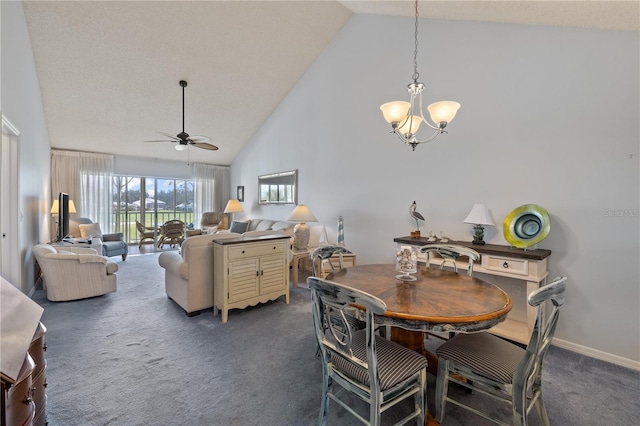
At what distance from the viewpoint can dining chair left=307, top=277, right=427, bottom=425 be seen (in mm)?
1268

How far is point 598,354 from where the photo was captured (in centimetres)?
237

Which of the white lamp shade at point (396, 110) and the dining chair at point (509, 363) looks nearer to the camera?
the dining chair at point (509, 363)

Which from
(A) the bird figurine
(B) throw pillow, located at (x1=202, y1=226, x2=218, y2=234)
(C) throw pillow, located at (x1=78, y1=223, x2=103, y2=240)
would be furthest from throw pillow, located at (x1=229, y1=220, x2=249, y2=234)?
(A) the bird figurine

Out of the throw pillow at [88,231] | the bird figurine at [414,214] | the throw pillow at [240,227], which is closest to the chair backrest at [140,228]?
the throw pillow at [88,231]

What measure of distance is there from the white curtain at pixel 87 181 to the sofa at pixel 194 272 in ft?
16.4

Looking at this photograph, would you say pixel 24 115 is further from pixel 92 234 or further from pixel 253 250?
pixel 253 250

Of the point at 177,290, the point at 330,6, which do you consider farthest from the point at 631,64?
the point at 177,290

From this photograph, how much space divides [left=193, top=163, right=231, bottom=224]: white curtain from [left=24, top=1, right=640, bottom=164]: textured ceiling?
1987 mm

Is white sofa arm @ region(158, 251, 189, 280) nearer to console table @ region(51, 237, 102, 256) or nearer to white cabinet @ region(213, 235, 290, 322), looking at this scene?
white cabinet @ region(213, 235, 290, 322)

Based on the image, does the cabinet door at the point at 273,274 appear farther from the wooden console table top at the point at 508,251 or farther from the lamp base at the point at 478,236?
the lamp base at the point at 478,236

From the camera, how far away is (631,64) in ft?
7.24

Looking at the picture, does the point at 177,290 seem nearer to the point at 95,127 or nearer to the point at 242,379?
the point at 242,379

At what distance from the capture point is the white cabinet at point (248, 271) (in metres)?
2.97

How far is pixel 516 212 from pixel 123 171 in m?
8.41
